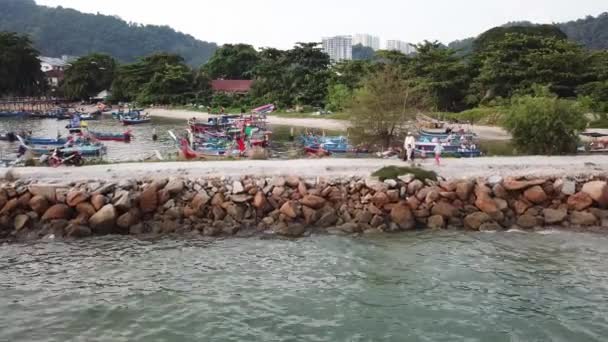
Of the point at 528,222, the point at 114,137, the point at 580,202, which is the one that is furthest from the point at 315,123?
the point at 528,222

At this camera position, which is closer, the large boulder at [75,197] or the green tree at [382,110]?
the large boulder at [75,197]

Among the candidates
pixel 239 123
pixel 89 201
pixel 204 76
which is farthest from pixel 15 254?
pixel 204 76

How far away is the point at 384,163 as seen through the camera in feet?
78.2

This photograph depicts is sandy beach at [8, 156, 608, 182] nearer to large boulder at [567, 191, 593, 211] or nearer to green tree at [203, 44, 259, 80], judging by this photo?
large boulder at [567, 191, 593, 211]

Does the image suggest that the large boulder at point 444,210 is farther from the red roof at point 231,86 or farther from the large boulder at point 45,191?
the red roof at point 231,86

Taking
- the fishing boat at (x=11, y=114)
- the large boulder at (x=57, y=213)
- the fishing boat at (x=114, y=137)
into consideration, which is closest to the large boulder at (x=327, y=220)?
the large boulder at (x=57, y=213)

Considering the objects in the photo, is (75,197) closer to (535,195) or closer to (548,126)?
(535,195)

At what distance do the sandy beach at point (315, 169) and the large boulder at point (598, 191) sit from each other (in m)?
1.35

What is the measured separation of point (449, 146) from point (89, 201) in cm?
2274

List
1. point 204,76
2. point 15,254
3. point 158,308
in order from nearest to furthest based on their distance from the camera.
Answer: point 158,308 → point 15,254 → point 204,76

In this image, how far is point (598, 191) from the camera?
748 inches

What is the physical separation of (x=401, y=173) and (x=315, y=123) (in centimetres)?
4205

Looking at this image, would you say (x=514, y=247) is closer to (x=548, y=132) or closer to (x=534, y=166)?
(x=534, y=166)

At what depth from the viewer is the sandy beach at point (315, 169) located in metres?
20.9
